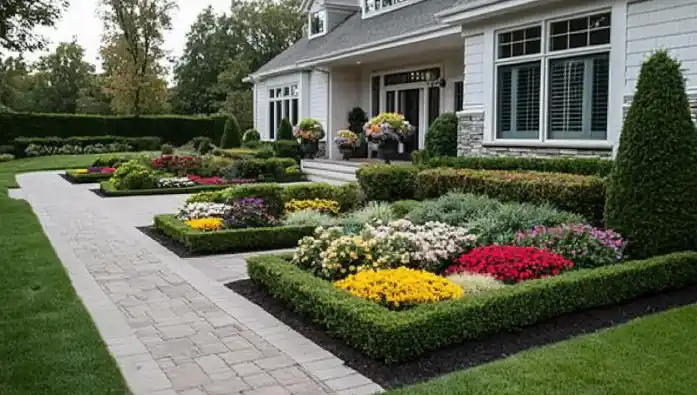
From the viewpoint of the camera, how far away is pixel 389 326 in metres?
4.27

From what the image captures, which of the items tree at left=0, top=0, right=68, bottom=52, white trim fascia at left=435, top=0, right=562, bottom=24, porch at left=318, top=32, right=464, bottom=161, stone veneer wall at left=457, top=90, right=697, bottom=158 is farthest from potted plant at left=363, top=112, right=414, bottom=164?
tree at left=0, top=0, right=68, bottom=52

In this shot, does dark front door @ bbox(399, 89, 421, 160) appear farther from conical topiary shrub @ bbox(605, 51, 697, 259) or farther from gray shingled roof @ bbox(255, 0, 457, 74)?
conical topiary shrub @ bbox(605, 51, 697, 259)

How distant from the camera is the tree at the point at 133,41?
37094 millimetres

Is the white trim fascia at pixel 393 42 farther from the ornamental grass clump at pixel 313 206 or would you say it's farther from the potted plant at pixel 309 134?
the ornamental grass clump at pixel 313 206

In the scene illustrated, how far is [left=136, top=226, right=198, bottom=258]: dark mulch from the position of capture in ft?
26.9

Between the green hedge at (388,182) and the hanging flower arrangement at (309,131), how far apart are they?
896cm

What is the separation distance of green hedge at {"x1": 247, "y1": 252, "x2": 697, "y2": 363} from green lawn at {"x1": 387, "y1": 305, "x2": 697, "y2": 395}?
15.6 inches

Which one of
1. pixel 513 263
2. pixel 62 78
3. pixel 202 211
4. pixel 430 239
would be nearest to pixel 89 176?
pixel 202 211

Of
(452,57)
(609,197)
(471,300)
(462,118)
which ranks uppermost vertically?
(452,57)

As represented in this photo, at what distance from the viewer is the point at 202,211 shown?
10.1 meters

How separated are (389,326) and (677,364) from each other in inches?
73.9

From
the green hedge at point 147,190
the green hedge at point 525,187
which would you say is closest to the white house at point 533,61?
the green hedge at point 525,187

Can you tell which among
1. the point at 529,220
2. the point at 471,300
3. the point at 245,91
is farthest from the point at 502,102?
the point at 245,91

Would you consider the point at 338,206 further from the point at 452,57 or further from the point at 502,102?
the point at 452,57
